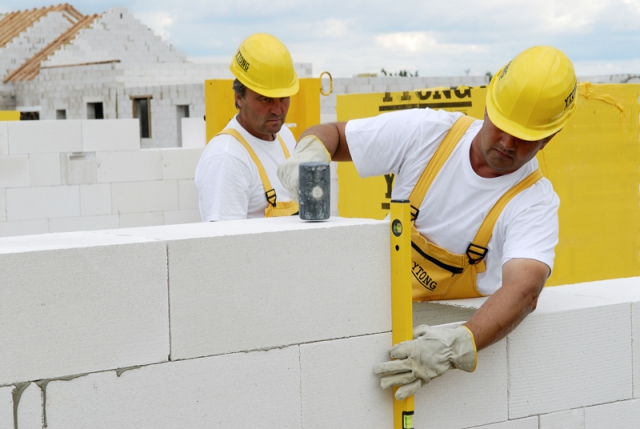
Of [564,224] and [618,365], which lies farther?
[564,224]

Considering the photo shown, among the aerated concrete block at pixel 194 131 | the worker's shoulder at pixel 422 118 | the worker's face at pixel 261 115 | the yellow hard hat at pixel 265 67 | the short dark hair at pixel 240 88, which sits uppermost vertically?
the aerated concrete block at pixel 194 131

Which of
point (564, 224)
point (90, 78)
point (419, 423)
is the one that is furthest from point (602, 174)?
point (90, 78)

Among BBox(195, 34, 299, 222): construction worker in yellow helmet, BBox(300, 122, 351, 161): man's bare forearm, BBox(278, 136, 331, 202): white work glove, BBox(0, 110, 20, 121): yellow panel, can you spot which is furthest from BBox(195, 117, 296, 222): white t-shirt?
BBox(0, 110, 20, 121): yellow panel

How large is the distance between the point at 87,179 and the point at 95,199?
238 mm

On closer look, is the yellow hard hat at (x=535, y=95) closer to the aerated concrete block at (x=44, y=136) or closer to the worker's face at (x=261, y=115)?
the worker's face at (x=261, y=115)

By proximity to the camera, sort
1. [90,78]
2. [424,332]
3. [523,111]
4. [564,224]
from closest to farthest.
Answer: [424,332], [523,111], [564,224], [90,78]

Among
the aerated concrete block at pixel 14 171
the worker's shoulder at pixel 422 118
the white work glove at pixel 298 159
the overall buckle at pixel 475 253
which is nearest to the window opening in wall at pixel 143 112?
the aerated concrete block at pixel 14 171

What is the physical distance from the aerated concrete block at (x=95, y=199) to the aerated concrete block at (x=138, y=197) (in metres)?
0.06

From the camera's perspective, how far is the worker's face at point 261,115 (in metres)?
4.50

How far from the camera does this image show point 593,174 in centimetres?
604

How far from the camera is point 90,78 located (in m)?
24.7

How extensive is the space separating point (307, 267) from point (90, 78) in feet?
76.8

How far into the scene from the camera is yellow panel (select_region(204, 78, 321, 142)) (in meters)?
6.94

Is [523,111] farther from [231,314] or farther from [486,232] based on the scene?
[231,314]
